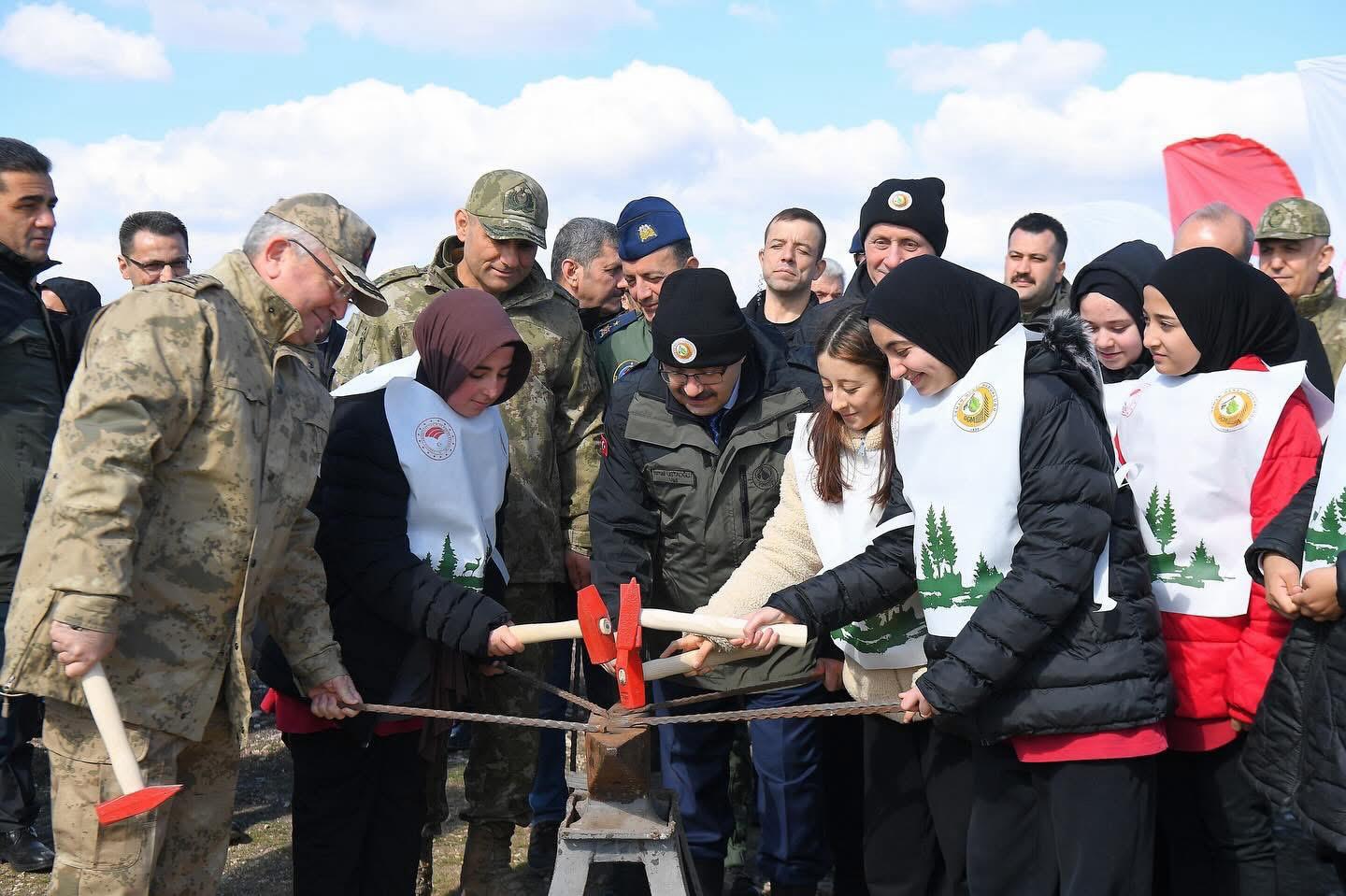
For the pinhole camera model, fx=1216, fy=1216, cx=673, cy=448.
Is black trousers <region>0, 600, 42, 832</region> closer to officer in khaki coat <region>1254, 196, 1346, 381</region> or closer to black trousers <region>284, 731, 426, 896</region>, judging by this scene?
black trousers <region>284, 731, 426, 896</region>

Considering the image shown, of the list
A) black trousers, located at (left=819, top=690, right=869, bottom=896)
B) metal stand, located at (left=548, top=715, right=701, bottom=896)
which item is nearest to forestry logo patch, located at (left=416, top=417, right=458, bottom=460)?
metal stand, located at (left=548, top=715, right=701, bottom=896)

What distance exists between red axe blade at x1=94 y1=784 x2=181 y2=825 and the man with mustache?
406cm

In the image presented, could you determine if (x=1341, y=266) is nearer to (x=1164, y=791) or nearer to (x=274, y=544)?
(x=1164, y=791)

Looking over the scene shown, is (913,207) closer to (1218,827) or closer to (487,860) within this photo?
(1218,827)

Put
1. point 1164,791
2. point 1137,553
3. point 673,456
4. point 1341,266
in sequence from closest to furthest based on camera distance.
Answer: point 1137,553 < point 1164,791 < point 673,456 < point 1341,266

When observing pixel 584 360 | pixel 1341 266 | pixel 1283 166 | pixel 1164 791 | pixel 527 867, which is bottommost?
pixel 527 867

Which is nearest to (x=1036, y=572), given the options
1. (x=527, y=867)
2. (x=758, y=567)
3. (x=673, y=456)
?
(x=758, y=567)

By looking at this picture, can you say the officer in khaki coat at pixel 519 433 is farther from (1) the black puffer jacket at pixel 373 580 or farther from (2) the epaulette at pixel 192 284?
(2) the epaulette at pixel 192 284

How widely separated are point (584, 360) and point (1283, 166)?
6.00 m

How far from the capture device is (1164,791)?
11.8 ft

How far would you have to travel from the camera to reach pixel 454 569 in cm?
372

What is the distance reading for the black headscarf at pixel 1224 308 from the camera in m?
3.45

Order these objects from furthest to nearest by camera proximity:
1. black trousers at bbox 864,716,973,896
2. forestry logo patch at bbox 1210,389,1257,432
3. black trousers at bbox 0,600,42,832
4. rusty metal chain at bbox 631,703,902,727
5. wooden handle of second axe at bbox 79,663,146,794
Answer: black trousers at bbox 0,600,42,832 → black trousers at bbox 864,716,973,896 → forestry logo patch at bbox 1210,389,1257,432 → rusty metal chain at bbox 631,703,902,727 → wooden handle of second axe at bbox 79,663,146,794

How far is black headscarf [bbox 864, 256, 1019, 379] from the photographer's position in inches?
122
